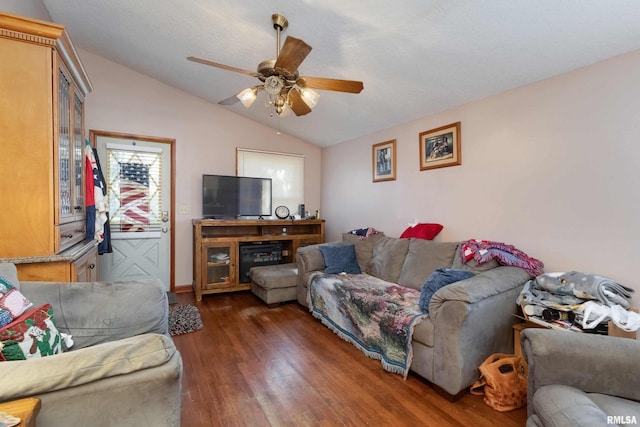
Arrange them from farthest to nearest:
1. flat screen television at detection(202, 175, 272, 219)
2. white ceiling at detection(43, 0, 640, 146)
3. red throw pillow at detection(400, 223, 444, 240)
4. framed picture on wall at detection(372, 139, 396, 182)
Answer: flat screen television at detection(202, 175, 272, 219), framed picture on wall at detection(372, 139, 396, 182), red throw pillow at detection(400, 223, 444, 240), white ceiling at detection(43, 0, 640, 146)

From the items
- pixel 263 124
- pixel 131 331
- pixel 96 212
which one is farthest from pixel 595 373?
pixel 263 124

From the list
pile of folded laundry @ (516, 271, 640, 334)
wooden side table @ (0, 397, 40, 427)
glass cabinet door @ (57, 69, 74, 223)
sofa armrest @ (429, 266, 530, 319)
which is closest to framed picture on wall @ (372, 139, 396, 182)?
sofa armrest @ (429, 266, 530, 319)

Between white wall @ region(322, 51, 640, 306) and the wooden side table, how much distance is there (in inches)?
117

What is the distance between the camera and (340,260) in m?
3.50

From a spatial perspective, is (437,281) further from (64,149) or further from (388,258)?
(64,149)

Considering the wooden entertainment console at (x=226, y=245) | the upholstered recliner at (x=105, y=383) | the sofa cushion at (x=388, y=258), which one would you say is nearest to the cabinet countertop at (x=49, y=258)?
the upholstered recliner at (x=105, y=383)

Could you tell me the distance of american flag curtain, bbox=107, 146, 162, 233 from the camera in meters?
3.86

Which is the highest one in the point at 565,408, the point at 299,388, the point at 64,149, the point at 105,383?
the point at 64,149

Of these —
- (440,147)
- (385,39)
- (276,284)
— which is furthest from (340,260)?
(385,39)

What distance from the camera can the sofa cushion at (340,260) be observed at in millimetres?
3439

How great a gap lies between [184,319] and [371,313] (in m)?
2.00

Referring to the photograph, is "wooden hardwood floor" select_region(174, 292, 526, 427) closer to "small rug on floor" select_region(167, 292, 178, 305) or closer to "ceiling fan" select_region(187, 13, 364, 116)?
"small rug on floor" select_region(167, 292, 178, 305)

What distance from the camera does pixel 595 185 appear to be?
2.06 metres

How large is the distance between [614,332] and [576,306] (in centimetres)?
21
